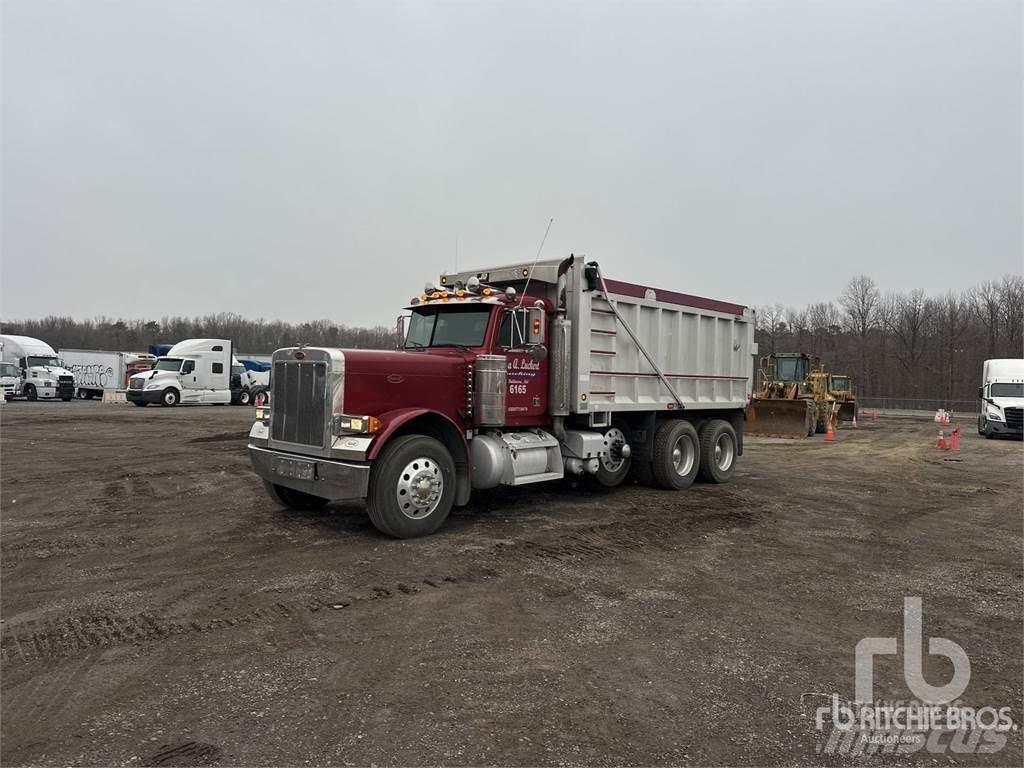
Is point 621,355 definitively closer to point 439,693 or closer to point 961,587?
point 961,587

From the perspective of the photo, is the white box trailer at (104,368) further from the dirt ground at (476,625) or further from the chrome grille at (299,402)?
the chrome grille at (299,402)

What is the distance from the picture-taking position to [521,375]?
8.30 m

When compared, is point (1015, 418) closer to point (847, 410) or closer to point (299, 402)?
point (847, 410)

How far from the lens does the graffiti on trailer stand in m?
39.5

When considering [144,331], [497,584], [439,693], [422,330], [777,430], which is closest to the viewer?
[439,693]

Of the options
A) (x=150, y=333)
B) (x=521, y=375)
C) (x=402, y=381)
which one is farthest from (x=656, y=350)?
(x=150, y=333)

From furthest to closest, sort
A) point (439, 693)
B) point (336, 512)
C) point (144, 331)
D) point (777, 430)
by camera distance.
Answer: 1. point (144, 331)
2. point (777, 430)
3. point (336, 512)
4. point (439, 693)

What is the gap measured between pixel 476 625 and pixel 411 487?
2359 millimetres

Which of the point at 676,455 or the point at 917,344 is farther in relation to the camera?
the point at 917,344

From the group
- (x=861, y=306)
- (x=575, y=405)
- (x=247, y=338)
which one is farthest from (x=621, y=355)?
(x=247, y=338)

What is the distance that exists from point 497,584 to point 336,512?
10.8 feet

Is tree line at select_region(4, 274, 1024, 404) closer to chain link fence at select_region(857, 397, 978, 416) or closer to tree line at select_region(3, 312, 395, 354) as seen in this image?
chain link fence at select_region(857, 397, 978, 416)

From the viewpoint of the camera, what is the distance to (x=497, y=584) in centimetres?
545

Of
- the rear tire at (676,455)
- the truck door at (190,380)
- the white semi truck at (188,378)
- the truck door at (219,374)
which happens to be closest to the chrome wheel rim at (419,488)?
the rear tire at (676,455)
